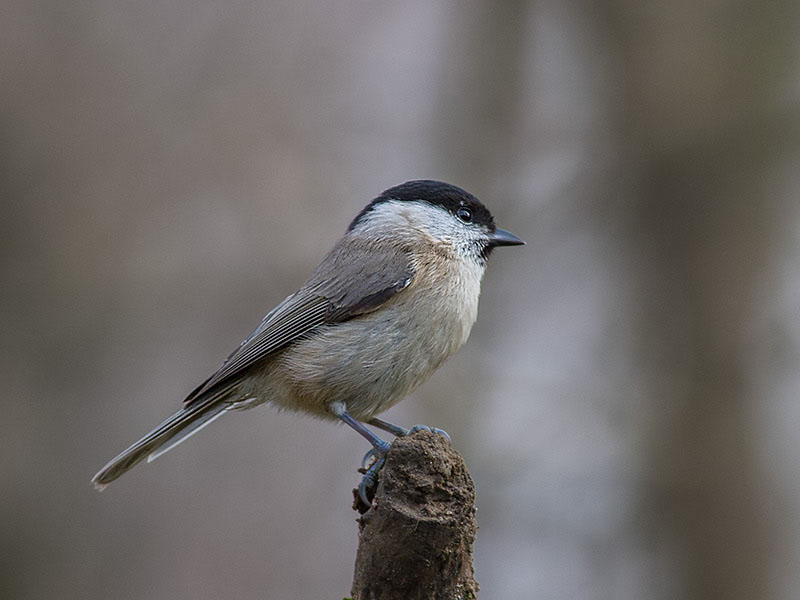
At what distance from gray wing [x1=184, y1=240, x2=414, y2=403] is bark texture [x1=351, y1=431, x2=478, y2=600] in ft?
4.71

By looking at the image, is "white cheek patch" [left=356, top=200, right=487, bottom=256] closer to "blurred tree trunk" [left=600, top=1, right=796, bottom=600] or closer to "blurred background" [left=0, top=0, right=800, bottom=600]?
"blurred background" [left=0, top=0, right=800, bottom=600]

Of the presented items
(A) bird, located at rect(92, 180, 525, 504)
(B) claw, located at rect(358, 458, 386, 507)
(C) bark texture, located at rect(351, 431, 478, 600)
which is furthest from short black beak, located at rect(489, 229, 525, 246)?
(C) bark texture, located at rect(351, 431, 478, 600)

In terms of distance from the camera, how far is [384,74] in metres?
7.44

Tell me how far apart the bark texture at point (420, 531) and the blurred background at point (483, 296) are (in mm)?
3265

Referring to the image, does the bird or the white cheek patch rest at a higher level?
the white cheek patch

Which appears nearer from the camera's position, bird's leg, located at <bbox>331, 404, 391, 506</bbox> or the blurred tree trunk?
bird's leg, located at <bbox>331, 404, 391, 506</bbox>

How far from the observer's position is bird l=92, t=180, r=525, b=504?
3525 mm

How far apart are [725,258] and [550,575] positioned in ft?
7.93

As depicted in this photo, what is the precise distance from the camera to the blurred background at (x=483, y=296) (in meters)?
5.39

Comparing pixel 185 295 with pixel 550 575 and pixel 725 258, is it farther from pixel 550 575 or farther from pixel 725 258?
pixel 725 258

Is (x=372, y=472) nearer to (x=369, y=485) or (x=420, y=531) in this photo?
(x=369, y=485)

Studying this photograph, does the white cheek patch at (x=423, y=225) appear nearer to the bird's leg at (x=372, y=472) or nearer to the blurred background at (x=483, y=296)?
the bird's leg at (x=372, y=472)

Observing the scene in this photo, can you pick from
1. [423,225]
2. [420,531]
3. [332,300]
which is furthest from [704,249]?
[420,531]

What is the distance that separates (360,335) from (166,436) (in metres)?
1.00
